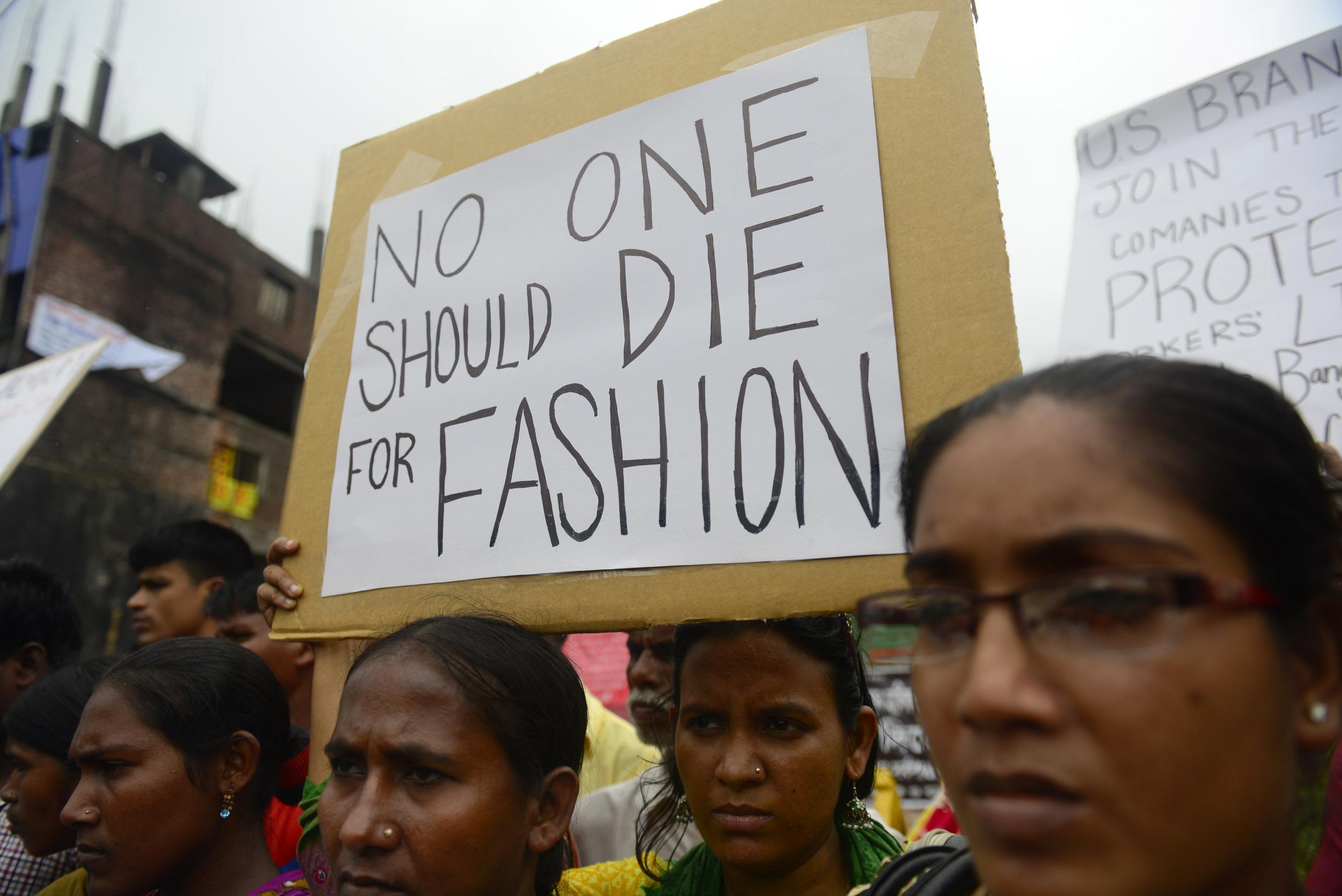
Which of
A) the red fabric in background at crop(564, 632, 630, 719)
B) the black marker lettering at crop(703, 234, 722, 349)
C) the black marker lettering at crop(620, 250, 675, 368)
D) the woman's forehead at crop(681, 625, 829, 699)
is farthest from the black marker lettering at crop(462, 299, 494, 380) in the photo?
the red fabric in background at crop(564, 632, 630, 719)

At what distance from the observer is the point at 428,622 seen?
166 centimetres

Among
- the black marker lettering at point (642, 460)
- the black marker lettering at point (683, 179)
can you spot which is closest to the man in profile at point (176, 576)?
the black marker lettering at point (642, 460)

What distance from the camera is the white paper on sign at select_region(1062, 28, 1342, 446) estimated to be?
222cm

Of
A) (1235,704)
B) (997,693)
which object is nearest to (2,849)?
(997,693)

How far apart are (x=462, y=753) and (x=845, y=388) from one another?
0.92m

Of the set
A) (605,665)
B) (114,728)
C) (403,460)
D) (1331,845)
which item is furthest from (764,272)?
(605,665)

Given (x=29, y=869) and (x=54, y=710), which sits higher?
(x=54, y=710)

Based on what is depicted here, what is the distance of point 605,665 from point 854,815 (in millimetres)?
3390

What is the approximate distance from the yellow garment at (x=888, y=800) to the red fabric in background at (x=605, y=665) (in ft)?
5.18

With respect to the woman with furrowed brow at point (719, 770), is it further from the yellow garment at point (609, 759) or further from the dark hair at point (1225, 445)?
the yellow garment at point (609, 759)

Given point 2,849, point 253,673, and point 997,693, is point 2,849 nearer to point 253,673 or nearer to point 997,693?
point 253,673

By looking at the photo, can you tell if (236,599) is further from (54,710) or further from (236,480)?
(236,480)

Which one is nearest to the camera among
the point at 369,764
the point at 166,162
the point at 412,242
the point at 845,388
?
the point at 845,388

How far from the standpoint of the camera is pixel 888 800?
3.86 metres
